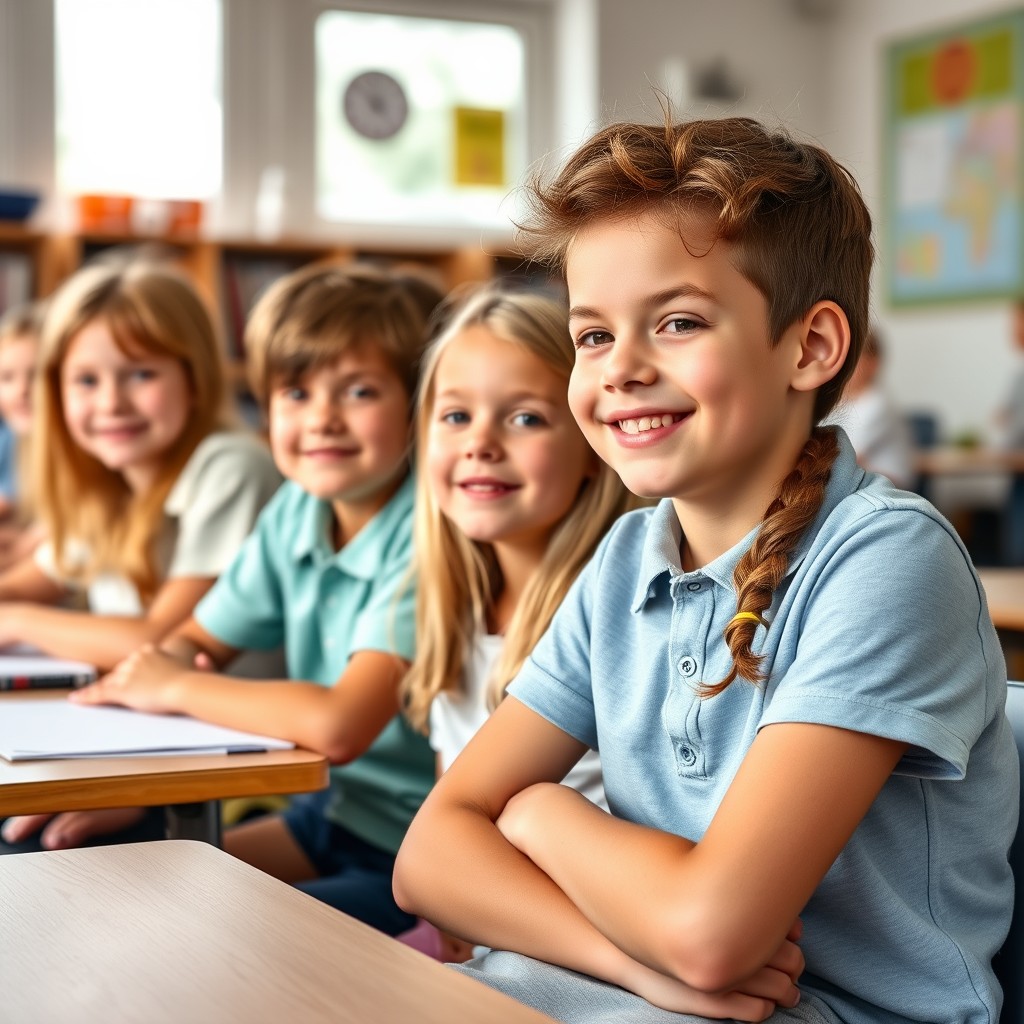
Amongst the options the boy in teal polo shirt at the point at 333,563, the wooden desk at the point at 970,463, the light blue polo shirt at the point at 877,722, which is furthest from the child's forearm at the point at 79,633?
the wooden desk at the point at 970,463

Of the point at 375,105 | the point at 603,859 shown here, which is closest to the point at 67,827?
the point at 603,859

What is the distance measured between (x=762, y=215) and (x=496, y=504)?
0.61 metres

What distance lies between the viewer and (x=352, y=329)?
6.37 ft

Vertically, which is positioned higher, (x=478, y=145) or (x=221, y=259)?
(x=478, y=145)

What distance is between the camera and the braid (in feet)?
3.37

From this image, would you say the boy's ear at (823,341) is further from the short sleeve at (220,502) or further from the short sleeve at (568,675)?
the short sleeve at (220,502)

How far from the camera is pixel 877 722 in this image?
927 mm

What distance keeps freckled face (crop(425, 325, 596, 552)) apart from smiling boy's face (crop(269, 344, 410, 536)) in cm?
29

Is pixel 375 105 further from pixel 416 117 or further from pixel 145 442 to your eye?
pixel 145 442

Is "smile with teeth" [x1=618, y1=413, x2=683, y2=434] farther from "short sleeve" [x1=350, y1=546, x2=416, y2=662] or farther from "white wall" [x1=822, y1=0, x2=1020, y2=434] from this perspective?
"white wall" [x1=822, y1=0, x2=1020, y2=434]

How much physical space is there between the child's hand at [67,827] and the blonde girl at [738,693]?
833mm

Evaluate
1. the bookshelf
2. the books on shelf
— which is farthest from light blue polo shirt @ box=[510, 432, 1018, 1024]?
the books on shelf

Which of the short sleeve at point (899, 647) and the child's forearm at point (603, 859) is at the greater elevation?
the short sleeve at point (899, 647)

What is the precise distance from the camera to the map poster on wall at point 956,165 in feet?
22.8
